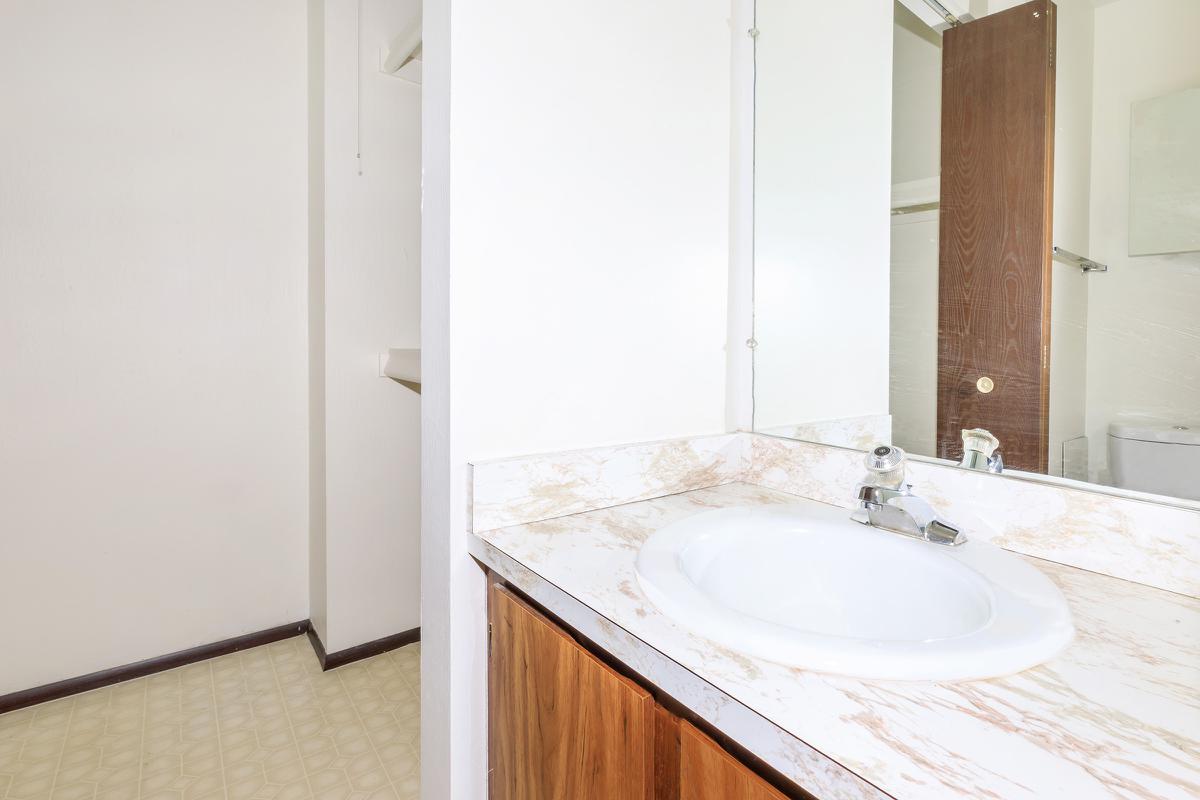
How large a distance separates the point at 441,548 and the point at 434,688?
0.24 meters

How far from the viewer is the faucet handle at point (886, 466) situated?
Answer: 0.82m

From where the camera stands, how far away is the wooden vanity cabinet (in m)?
0.52

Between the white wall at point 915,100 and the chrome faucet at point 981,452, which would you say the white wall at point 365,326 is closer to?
the white wall at point 915,100

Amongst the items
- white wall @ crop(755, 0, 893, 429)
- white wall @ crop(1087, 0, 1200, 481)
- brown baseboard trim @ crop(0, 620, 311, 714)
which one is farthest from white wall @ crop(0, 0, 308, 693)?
white wall @ crop(1087, 0, 1200, 481)

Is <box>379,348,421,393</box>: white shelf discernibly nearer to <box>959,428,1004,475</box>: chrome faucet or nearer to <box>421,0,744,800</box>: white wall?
<box>421,0,744,800</box>: white wall

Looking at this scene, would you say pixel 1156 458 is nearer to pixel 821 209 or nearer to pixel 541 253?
pixel 821 209

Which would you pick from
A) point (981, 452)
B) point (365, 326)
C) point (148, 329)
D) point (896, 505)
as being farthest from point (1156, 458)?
point (148, 329)

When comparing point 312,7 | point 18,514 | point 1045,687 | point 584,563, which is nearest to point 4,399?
point 18,514

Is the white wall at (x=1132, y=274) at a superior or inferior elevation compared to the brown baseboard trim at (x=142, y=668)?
superior

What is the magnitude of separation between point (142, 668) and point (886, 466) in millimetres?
2191

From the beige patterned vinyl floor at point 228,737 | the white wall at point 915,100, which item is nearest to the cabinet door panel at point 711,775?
the white wall at point 915,100

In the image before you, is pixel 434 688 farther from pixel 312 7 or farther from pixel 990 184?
pixel 312 7

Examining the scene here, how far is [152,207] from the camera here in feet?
5.63

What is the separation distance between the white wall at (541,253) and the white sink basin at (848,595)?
0.30 m
